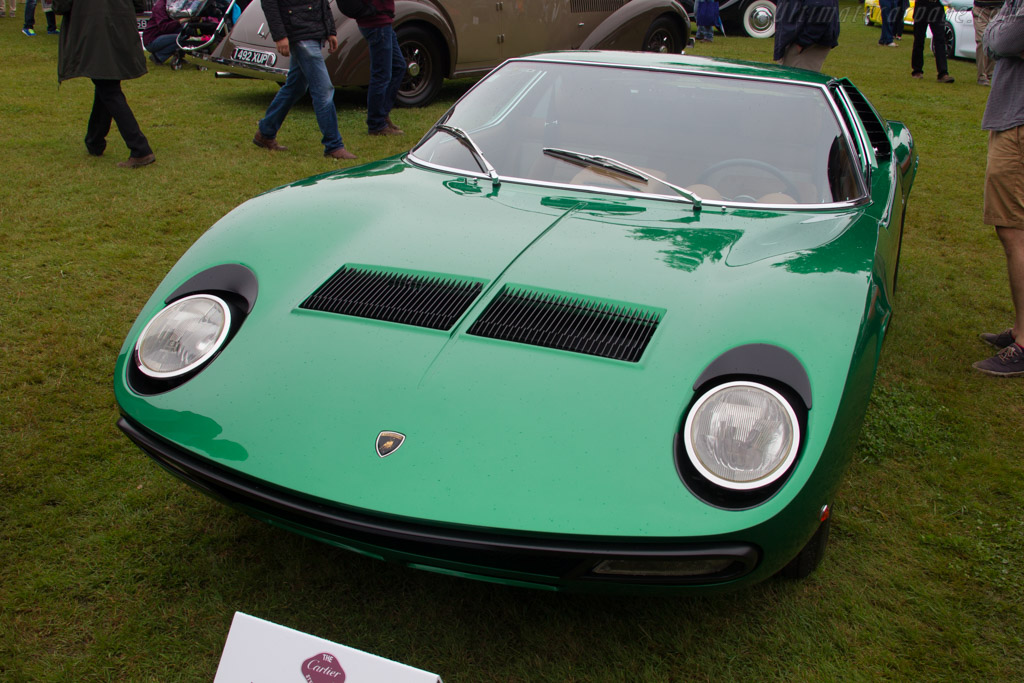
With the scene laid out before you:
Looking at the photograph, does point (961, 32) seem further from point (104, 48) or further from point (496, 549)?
point (496, 549)

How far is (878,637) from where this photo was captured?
73.9 inches

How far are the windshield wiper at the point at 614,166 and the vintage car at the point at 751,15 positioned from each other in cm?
1382

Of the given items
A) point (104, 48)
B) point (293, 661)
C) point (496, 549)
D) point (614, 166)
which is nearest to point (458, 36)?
point (104, 48)

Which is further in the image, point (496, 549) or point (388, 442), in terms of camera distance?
point (388, 442)

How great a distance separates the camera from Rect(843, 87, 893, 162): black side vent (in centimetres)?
343

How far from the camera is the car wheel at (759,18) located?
1475cm

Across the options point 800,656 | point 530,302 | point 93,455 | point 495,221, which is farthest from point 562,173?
point 93,455

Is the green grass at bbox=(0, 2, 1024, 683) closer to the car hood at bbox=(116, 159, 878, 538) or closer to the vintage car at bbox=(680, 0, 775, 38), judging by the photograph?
the car hood at bbox=(116, 159, 878, 538)

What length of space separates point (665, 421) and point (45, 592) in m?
1.60

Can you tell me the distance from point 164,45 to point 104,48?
507 cm

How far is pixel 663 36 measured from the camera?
883 centimetres

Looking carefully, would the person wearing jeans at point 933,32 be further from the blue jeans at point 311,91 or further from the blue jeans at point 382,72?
the blue jeans at point 311,91

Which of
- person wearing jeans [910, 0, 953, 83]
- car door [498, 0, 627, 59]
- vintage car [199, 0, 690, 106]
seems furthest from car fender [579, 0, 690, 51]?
person wearing jeans [910, 0, 953, 83]

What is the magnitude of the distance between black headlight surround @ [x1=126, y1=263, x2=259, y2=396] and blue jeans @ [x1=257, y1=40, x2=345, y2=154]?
390 centimetres
